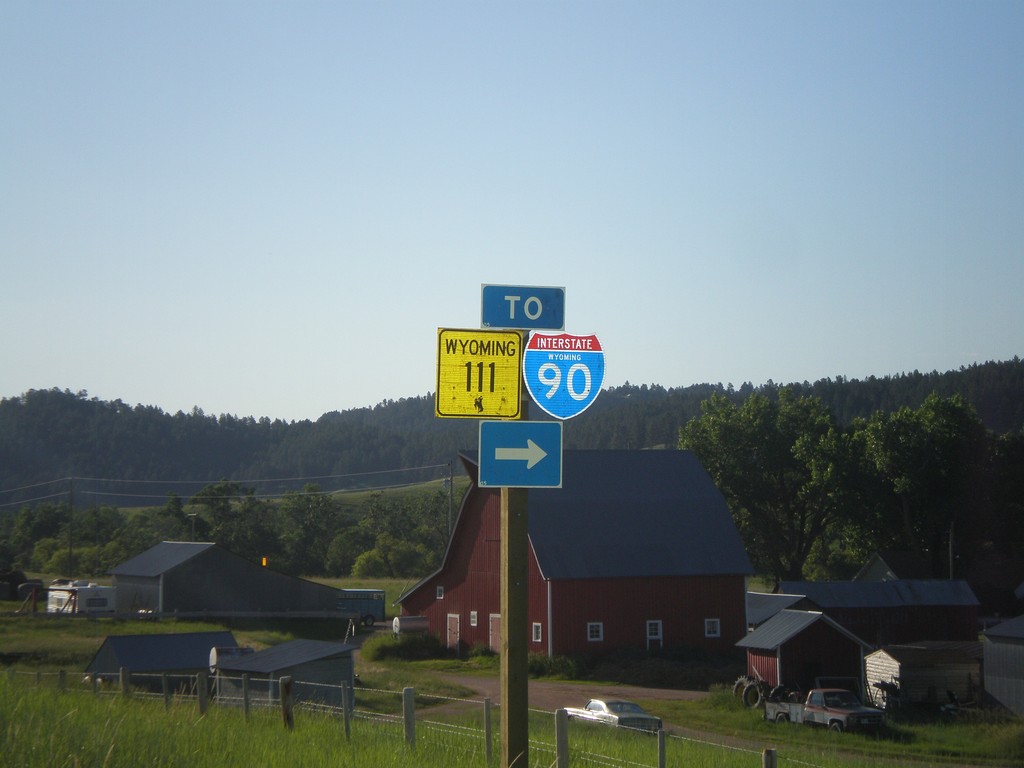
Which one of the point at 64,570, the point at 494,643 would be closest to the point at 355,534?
the point at 64,570

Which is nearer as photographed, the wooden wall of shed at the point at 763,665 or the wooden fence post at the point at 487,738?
the wooden fence post at the point at 487,738

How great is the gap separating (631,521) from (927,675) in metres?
14.7

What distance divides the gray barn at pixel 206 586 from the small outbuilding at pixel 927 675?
34.0 meters

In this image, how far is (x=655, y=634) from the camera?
41031mm

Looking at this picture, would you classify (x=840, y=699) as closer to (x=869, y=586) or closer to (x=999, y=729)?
(x=999, y=729)

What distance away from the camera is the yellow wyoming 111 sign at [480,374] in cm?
791

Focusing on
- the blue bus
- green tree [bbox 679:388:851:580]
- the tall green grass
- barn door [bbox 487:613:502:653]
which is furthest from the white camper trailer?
the tall green grass

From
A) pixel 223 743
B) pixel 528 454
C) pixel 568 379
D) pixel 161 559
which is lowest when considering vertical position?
pixel 161 559

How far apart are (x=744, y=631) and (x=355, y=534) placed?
52.0 metres

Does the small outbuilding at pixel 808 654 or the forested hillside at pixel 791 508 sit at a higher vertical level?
the forested hillside at pixel 791 508

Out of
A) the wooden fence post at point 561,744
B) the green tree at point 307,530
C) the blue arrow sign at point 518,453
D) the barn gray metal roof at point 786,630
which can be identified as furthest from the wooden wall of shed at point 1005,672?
the green tree at point 307,530

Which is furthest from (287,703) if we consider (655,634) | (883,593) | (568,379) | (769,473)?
(769,473)

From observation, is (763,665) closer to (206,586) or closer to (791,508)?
(206,586)

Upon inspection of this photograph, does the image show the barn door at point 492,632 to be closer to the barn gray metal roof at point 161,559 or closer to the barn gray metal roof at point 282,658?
the barn gray metal roof at point 282,658
